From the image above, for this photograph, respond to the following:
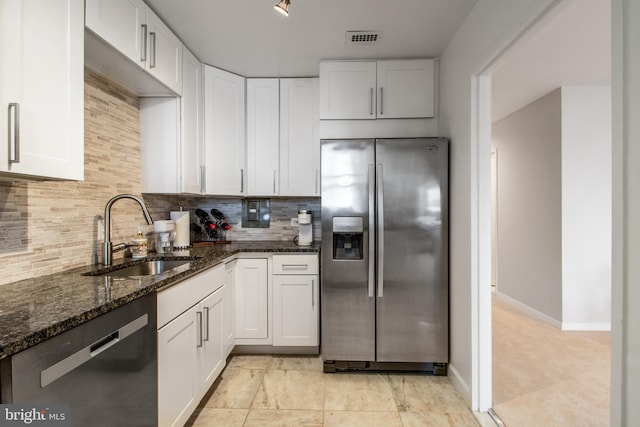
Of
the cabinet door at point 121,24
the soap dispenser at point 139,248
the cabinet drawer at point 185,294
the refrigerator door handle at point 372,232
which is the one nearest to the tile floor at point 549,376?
the refrigerator door handle at point 372,232

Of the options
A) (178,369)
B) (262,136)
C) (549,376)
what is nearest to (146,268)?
(178,369)

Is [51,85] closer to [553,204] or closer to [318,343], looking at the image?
[318,343]

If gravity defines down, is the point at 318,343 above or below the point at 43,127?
below

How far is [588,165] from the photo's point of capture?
3.21m

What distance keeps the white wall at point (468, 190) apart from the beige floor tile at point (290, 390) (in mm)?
977

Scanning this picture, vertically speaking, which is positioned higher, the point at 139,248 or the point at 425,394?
the point at 139,248

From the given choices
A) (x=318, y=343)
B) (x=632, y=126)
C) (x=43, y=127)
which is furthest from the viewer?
(x=318, y=343)

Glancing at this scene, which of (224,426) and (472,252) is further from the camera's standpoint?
(472,252)

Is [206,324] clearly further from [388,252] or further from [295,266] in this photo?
[388,252]


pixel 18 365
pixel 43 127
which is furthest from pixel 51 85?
pixel 18 365

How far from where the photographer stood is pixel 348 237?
2.40 metres

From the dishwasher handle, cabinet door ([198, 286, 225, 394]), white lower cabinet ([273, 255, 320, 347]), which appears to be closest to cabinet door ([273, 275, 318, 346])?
white lower cabinet ([273, 255, 320, 347])

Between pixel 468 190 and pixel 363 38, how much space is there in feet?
4.34

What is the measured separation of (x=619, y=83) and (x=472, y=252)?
1.18m
